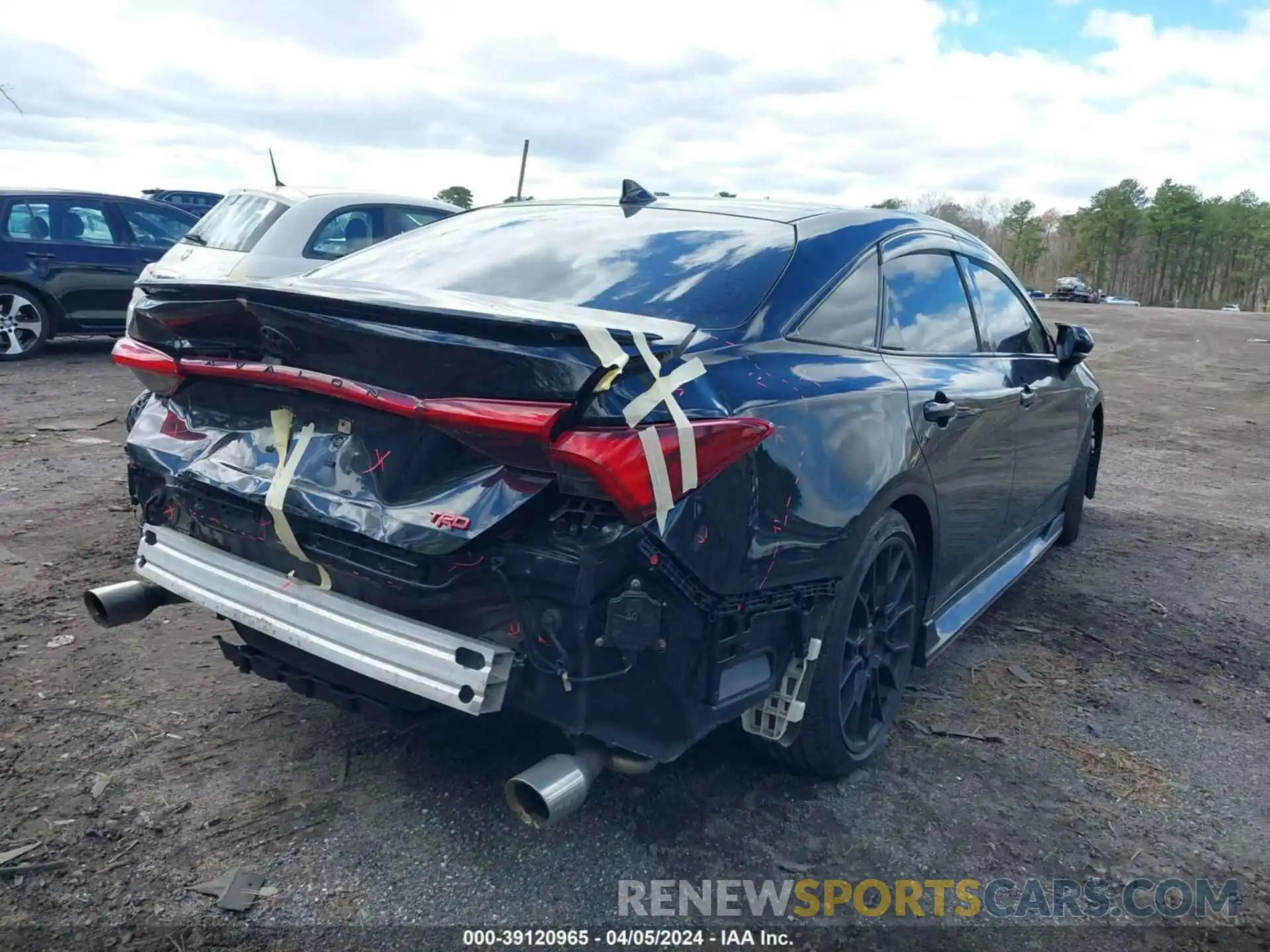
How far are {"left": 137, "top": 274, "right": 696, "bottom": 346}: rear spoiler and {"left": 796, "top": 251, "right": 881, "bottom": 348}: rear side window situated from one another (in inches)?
19.8

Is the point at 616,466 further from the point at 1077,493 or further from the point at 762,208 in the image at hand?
the point at 1077,493

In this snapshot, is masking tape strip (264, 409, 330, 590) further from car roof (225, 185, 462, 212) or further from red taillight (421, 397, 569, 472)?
car roof (225, 185, 462, 212)

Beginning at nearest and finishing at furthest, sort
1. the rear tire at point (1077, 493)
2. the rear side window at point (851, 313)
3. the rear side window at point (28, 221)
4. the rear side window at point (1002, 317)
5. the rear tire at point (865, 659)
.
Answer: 1. the rear tire at point (865, 659)
2. the rear side window at point (851, 313)
3. the rear side window at point (1002, 317)
4. the rear tire at point (1077, 493)
5. the rear side window at point (28, 221)

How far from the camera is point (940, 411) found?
316 centimetres

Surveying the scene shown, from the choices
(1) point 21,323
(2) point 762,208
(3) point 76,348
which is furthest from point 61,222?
(2) point 762,208

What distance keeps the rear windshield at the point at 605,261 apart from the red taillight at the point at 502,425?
0.68 m

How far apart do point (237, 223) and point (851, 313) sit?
23.0ft

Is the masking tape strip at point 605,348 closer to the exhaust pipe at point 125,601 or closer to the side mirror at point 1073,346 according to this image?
the exhaust pipe at point 125,601

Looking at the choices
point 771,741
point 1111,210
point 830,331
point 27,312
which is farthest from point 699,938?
point 1111,210

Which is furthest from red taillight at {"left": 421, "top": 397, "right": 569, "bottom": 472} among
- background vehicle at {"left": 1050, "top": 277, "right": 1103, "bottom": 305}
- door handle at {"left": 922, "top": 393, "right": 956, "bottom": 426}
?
background vehicle at {"left": 1050, "top": 277, "right": 1103, "bottom": 305}

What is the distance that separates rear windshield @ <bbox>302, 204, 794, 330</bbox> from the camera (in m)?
2.75

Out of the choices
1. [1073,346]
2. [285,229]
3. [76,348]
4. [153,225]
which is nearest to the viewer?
[1073,346]

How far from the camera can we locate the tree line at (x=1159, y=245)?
7744 cm

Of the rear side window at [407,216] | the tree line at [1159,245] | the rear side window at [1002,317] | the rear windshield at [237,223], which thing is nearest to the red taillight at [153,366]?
the rear side window at [1002,317]
